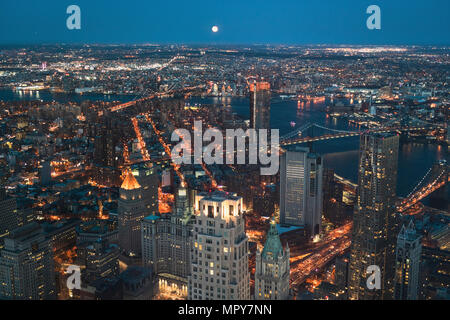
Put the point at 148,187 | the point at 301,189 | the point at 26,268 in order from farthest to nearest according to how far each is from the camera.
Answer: the point at 301,189 < the point at 148,187 < the point at 26,268

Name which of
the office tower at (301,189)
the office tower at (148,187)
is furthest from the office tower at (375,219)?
the office tower at (148,187)

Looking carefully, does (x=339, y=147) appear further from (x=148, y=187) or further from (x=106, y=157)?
(x=148, y=187)

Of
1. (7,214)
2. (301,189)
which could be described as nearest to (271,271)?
(7,214)

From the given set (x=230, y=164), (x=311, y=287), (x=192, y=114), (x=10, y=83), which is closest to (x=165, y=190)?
(x=230, y=164)

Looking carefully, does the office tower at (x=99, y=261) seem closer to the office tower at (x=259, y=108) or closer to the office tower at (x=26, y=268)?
the office tower at (x=26, y=268)

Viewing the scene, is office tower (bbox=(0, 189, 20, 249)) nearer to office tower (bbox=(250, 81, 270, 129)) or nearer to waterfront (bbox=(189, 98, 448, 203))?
waterfront (bbox=(189, 98, 448, 203))

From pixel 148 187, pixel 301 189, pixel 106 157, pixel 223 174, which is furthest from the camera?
pixel 106 157
